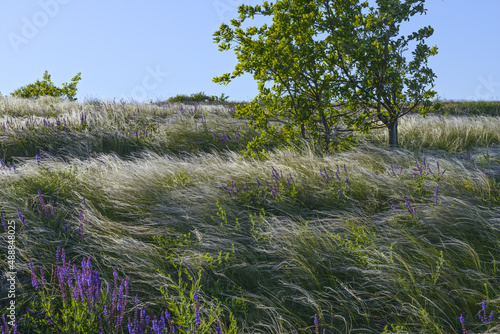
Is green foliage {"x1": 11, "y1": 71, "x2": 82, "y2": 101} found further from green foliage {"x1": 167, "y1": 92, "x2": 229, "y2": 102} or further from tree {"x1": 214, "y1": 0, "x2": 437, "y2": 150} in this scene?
tree {"x1": 214, "y1": 0, "x2": 437, "y2": 150}

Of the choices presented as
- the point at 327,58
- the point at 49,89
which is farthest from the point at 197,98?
the point at 327,58

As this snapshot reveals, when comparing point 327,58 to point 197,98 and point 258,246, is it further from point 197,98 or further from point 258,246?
point 197,98

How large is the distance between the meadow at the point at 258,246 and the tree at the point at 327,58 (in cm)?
87

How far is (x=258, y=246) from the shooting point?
3662 millimetres

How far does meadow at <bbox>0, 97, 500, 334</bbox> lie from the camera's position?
2916 millimetres

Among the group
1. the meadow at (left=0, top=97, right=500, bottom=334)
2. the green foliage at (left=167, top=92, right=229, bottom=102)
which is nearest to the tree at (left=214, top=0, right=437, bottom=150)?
the meadow at (left=0, top=97, right=500, bottom=334)

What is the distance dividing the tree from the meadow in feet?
2.85

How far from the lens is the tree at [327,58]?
6.15 m

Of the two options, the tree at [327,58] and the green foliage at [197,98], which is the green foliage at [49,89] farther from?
the tree at [327,58]

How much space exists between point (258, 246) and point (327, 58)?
3768 mm

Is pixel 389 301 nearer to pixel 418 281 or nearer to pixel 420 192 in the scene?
pixel 418 281

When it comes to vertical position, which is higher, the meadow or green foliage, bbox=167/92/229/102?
green foliage, bbox=167/92/229/102

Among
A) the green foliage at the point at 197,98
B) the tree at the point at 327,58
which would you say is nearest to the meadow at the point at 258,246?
the tree at the point at 327,58

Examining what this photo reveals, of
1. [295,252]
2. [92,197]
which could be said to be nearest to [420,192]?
[295,252]
